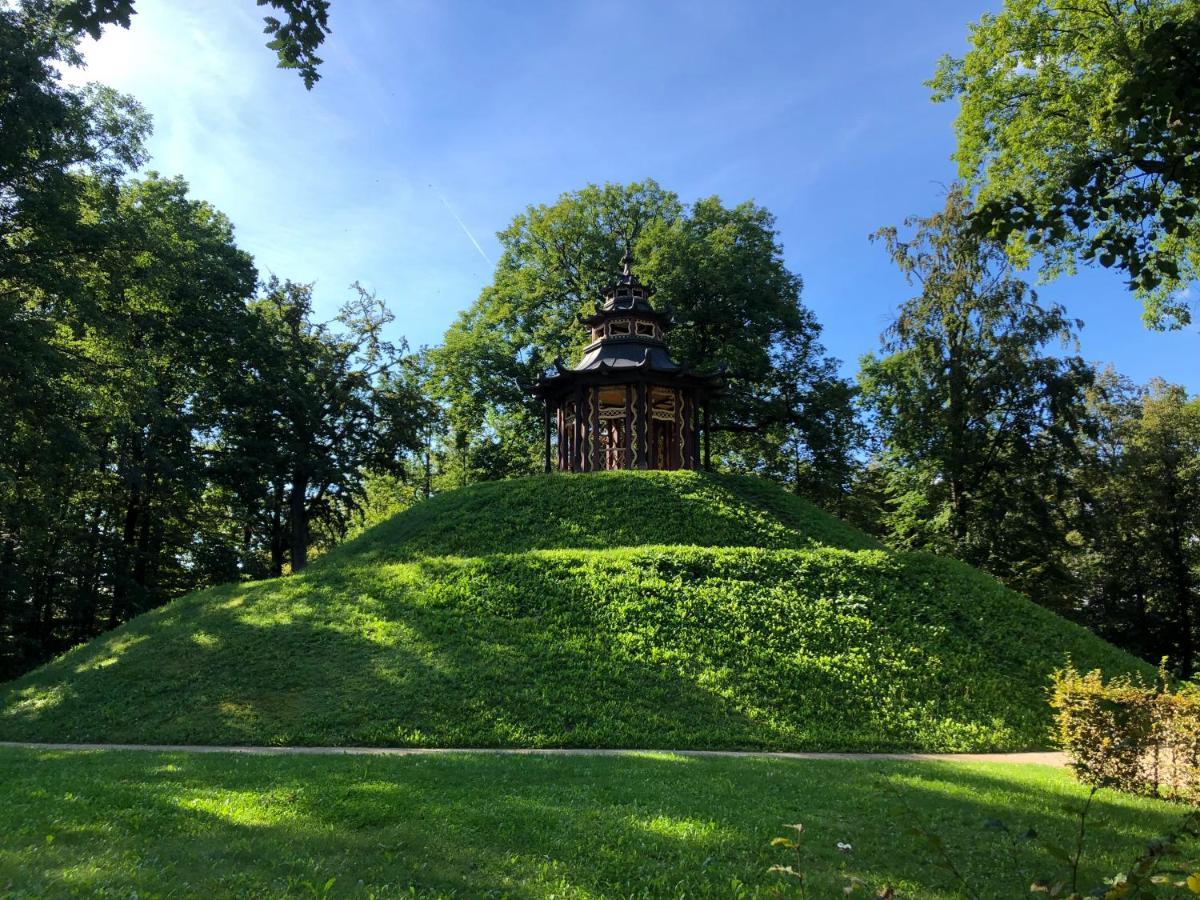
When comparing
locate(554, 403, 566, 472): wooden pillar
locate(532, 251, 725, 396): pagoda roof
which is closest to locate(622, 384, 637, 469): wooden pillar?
locate(532, 251, 725, 396): pagoda roof

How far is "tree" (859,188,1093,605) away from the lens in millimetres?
28436

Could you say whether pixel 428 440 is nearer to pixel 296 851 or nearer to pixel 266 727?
pixel 266 727

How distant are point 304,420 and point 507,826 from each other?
92.1 ft

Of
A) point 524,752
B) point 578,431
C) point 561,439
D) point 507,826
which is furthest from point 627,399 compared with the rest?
point 507,826

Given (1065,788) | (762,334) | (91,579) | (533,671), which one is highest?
(762,334)

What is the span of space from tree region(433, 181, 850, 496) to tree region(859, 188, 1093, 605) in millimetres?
3899

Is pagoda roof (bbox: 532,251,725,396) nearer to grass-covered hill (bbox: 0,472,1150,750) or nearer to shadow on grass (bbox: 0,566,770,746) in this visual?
grass-covered hill (bbox: 0,472,1150,750)

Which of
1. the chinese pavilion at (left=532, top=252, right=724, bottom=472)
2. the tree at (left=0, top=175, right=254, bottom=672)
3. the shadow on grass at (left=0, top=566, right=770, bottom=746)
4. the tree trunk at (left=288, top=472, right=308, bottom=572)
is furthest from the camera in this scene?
the tree trunk at (left=288, top=472, right=308, bottom=572)

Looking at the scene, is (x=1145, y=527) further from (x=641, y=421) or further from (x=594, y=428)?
(x=594, y=428)

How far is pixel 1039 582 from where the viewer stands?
29.1 metres

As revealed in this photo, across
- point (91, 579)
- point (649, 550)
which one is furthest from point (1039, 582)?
point (91, 579)

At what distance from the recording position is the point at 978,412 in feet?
97.0

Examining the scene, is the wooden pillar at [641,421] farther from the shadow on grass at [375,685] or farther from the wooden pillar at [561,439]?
the shadow on grass at [375,685]

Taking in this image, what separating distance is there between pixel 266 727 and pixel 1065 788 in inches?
409
